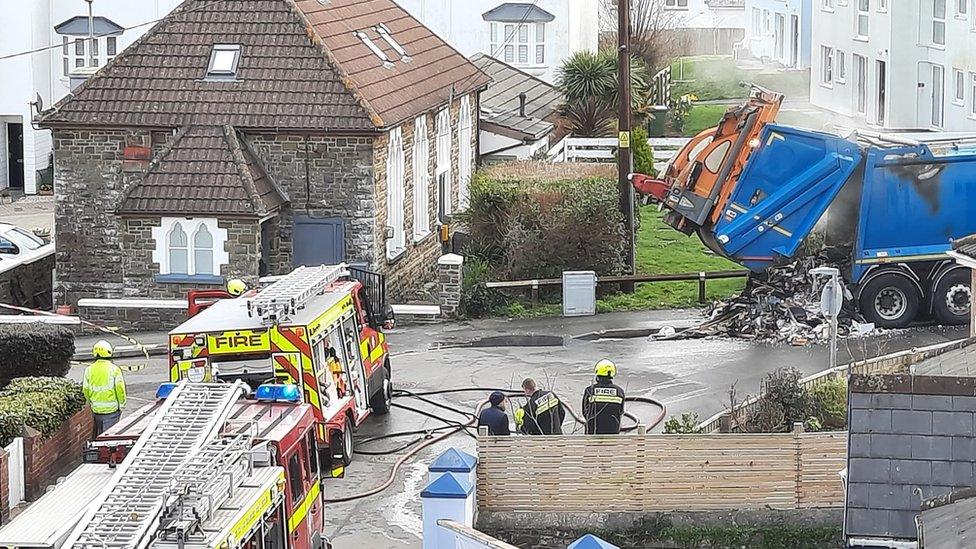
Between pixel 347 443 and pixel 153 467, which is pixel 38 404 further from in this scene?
pixel 153 467

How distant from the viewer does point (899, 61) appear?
134 ft

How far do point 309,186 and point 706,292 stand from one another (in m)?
6.79

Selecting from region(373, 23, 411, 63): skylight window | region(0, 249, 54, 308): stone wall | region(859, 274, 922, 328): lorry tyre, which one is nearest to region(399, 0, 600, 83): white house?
region(373, 23, 411, 63): skylight window

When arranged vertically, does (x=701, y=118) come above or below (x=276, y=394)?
above

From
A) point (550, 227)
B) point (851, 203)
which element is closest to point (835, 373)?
point (851, 203)

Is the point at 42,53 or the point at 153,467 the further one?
the point at 42,53

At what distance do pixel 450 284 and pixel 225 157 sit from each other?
4088mm

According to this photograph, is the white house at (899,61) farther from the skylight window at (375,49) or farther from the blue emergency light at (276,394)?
the blue emergency light at (276,394)

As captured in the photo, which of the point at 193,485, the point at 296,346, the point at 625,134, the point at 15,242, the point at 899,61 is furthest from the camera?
the point at 899,61

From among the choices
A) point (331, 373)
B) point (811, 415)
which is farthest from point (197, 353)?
point (811, 415)

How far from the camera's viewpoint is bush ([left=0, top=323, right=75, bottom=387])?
20172mm

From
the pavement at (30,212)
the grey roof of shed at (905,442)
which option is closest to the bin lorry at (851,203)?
the grey roof of shed at (905,442)

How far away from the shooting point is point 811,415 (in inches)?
701

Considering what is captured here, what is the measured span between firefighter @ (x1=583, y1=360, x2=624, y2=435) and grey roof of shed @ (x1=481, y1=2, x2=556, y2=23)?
30345mm
